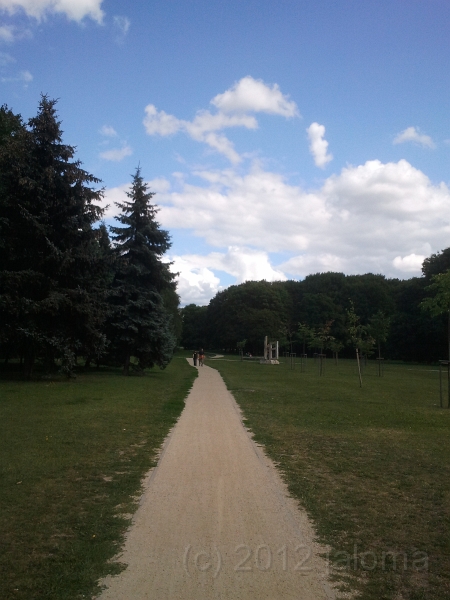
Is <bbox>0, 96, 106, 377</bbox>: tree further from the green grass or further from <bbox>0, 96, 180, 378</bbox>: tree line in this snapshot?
the green grass

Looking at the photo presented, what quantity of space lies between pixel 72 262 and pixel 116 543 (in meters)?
18.3

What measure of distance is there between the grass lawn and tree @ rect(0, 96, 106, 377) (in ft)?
32.1

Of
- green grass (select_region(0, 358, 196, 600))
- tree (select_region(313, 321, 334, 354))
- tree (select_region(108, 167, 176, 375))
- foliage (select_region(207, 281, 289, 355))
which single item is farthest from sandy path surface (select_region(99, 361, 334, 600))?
foliage (select_region(207, 281, 289, 355))

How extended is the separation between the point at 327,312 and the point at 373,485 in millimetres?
73570

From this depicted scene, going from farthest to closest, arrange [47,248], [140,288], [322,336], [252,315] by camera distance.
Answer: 1. [252,315]
2. [322,336]
3. [140,288]
4. [47,248]

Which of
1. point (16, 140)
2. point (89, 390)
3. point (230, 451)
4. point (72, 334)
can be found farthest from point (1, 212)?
point (230, 451)

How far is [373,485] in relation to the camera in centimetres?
702

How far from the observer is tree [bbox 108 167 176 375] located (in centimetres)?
2736

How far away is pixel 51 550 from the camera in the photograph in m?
4.66

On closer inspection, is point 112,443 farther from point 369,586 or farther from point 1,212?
point 1,212

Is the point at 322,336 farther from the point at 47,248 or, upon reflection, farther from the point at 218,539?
the point at 218,539

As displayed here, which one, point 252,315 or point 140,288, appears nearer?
point 140,288

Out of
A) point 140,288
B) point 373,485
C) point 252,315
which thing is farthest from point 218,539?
point 252,315

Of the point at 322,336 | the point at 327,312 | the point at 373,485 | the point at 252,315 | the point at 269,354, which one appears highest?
the point at 327,312
